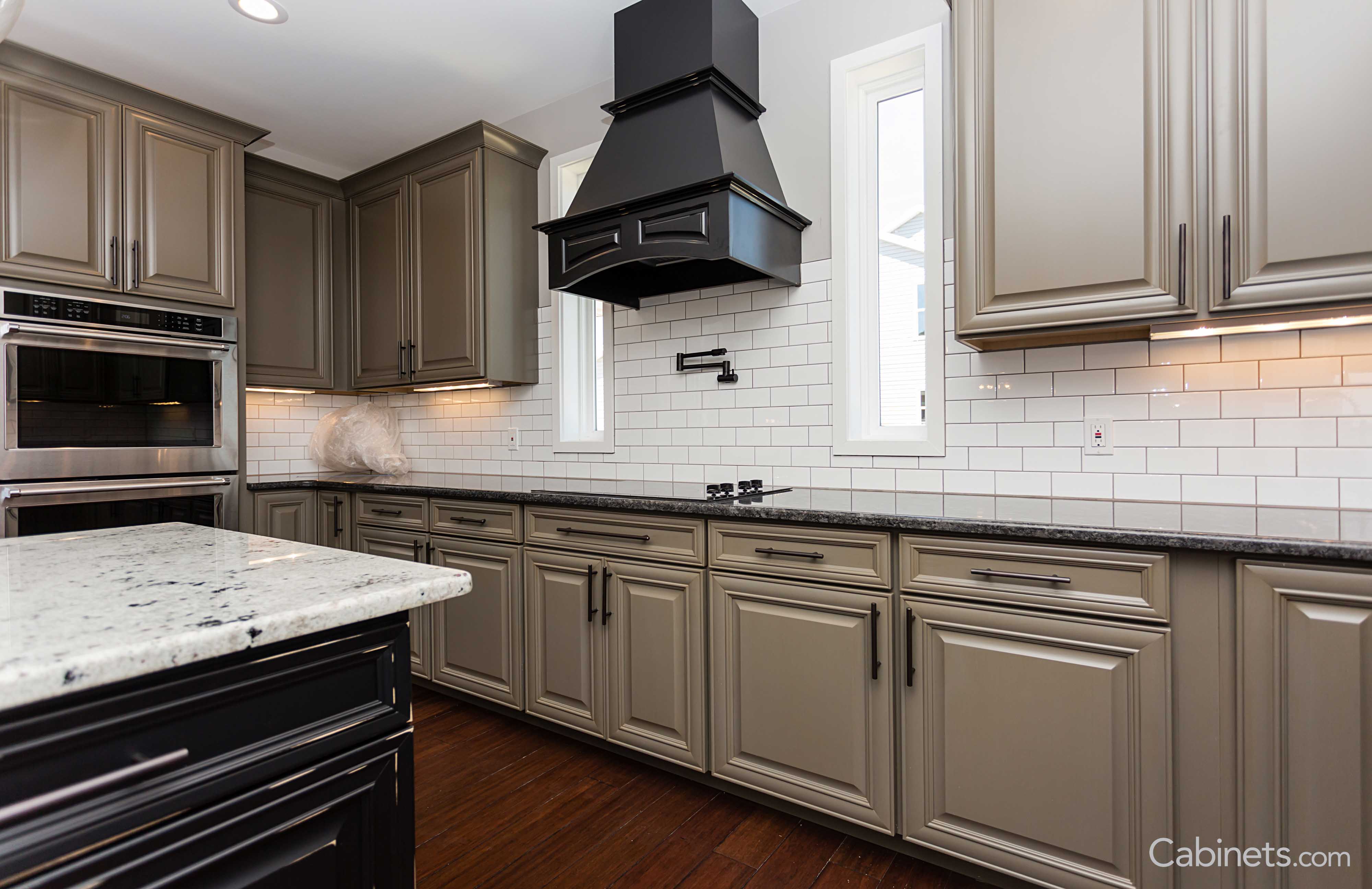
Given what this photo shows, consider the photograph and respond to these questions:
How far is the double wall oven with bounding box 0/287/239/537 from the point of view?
269 cm

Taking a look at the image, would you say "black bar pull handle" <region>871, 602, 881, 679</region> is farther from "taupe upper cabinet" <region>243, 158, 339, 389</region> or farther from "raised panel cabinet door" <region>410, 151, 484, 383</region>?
"taupe upper cabinet" <region>243, 158, 339, 389</region>

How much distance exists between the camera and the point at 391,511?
3.25 metres

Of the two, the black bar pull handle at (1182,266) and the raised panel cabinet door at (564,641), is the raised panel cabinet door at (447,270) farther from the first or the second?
the black bar pull handle at (1182,266)

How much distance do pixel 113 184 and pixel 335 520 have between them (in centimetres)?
172

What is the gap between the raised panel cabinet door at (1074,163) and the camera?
171 cm

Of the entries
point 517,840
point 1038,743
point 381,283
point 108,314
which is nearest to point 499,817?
point 517,840

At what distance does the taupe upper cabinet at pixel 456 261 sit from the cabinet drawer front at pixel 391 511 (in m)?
0.66

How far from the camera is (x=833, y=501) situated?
2.16 meters

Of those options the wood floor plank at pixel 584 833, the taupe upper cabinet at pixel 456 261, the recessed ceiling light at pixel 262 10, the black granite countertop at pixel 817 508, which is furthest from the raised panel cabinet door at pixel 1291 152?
the recessed ceiling light at pixel 262 10

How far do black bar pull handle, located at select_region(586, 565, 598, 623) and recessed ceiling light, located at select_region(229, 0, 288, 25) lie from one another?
243 cm

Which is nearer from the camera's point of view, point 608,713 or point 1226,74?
point 1226,74

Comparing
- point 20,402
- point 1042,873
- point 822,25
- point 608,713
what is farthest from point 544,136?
point 1042,873

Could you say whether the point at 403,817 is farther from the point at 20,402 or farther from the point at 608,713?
the point at 20,402

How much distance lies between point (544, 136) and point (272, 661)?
325 cm
